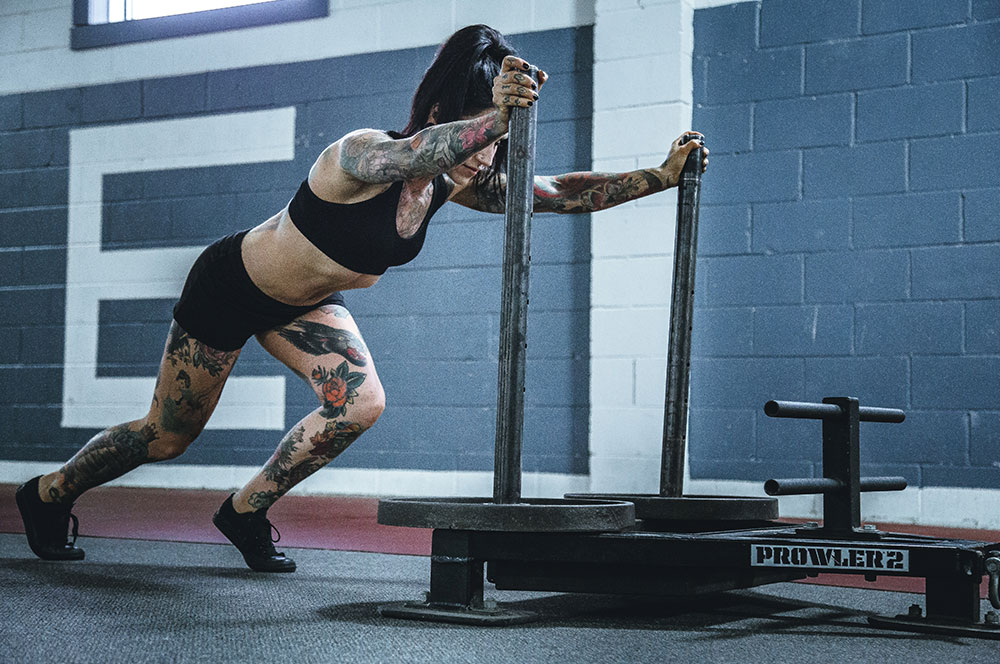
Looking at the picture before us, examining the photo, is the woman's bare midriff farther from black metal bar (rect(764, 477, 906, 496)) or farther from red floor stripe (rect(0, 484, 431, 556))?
black metal bar (rect(764, 477, 906, 496))

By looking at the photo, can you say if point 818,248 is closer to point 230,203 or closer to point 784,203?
point 784,203

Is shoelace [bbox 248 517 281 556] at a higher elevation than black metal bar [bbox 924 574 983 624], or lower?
lower

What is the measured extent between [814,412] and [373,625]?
34.1 inches

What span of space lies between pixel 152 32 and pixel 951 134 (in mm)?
3776

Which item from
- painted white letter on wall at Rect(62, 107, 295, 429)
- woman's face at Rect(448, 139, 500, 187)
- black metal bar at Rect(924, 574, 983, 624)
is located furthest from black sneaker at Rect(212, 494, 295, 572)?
painted white letter on wall at Rect(62, 107, 295, 429)

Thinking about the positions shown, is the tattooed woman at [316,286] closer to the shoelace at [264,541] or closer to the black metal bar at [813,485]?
the shoelace at [264,541]

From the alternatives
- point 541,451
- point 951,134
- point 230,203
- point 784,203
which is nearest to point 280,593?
point 541,451

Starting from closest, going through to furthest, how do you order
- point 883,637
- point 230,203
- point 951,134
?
point 883,637
point 951,134
point 230,203

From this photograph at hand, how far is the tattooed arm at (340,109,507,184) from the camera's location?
205cm

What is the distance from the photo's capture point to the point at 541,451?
181 inches

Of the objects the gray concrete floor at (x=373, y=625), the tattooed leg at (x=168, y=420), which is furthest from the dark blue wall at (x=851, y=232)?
the tattooed leg at (x=168, y=420)

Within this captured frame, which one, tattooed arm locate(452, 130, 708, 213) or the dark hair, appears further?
tattooed arm locate(452, 130, 708, 213)

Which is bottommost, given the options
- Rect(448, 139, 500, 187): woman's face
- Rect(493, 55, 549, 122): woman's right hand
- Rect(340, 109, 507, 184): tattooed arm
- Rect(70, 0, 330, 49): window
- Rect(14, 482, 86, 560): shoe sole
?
Rect(14, 482, 86, 560): shoe sole

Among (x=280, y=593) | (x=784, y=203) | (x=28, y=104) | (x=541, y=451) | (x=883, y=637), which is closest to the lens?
(x=883, y=637)
